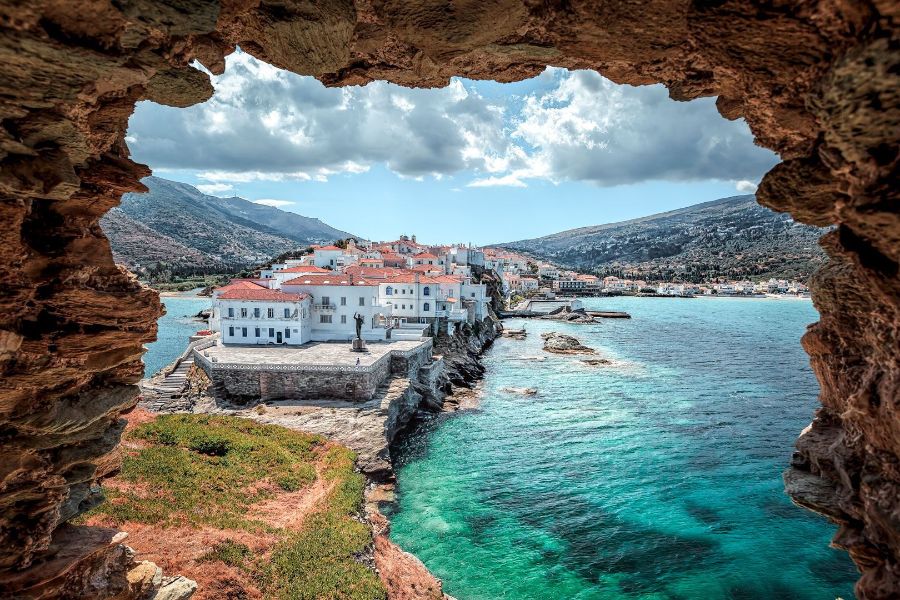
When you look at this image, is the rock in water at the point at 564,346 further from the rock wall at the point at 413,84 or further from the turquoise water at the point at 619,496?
the rock wall at the point at 413,84

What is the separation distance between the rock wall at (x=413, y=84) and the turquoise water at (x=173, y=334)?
113 feet

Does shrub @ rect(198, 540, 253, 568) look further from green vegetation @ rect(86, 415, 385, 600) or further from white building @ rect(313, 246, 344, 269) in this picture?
white building @ rect(313, 246, 344, 269)

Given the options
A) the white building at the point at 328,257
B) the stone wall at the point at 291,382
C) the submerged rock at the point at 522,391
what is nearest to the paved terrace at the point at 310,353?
the stone wall at the point at 291,382

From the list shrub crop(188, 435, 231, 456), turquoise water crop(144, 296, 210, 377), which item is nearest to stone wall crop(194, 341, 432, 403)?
turquoise water crop(144, 296, 210, 377)

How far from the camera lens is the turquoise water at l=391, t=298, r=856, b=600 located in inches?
822

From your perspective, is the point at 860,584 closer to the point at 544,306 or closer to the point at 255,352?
the point at 255,352

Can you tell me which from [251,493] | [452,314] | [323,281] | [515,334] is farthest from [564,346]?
[251,493]

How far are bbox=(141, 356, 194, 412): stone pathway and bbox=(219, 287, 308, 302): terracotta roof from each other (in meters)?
8.01

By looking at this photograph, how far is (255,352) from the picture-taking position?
4397 centimetres

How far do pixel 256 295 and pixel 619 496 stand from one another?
37.0m

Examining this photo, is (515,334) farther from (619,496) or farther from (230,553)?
(230,553)

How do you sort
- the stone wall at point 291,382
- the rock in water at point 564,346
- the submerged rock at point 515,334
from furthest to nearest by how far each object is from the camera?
1. the submerged rock at point 515,334
2. the rock in water at point 564,346
3. the stone wall at point 291,382

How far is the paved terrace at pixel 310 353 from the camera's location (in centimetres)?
3888

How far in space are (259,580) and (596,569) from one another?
1417cm
